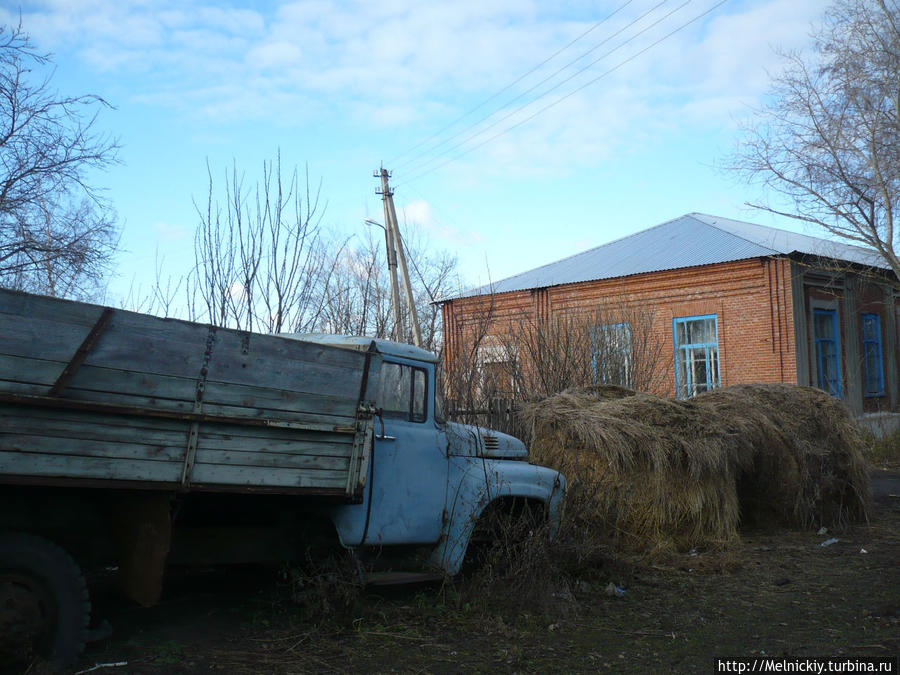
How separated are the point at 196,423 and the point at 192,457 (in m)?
0.20

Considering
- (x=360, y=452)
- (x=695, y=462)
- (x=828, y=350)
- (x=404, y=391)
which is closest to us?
(x=360, y=452)

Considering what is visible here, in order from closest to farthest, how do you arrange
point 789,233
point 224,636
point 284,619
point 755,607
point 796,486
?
point 224,636 < point 284,619 < point 755,607 < point 796,486 < point 789,233

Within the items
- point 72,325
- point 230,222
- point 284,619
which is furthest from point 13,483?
point 230,222

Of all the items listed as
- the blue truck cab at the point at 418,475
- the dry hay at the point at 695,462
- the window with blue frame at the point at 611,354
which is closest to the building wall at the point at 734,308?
the window with blue frame at the point at 611,354

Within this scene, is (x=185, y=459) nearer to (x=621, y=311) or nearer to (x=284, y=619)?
(x=284, y=619)

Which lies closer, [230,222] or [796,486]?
[796,486]

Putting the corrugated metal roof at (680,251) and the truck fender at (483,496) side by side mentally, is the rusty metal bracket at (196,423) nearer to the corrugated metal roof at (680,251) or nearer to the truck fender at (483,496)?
the truck fender at (483,496)

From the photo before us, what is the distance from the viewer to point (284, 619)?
5516 millimetres

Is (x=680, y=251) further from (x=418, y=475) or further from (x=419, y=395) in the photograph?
(x=418, y=475)

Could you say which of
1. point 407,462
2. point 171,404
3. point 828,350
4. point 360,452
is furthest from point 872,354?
point 171,404

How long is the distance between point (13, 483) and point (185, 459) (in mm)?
891

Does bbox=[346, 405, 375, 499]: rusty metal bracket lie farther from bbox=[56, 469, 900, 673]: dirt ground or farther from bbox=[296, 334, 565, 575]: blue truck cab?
bbox=[56, 469, 900, 673]: dirt ground

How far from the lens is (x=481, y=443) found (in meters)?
6.62

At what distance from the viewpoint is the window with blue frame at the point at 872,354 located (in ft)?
77.8
